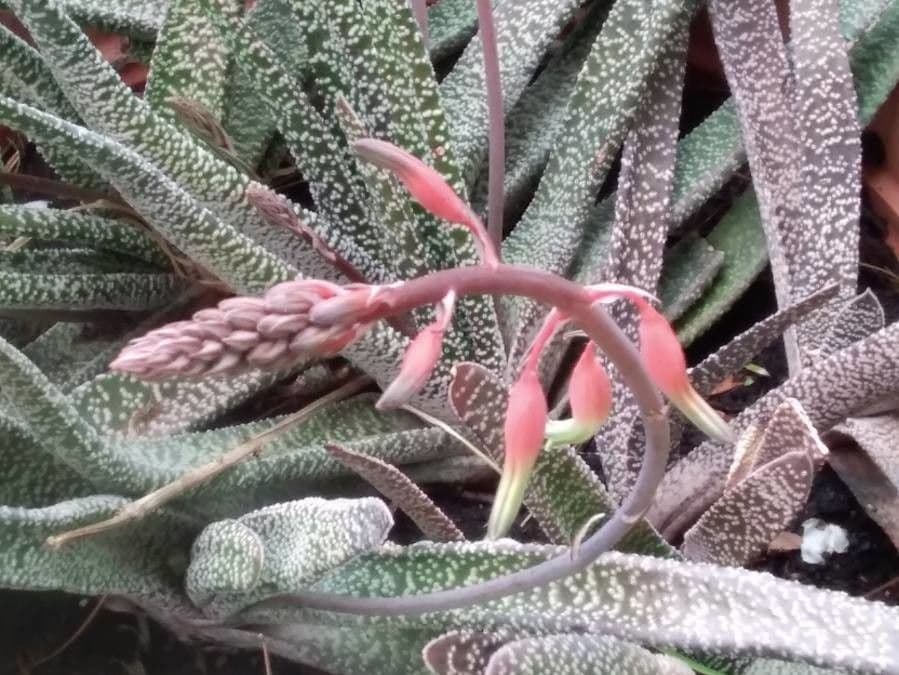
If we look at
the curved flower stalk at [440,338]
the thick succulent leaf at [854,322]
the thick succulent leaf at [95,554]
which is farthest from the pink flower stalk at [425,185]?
the thick succulent leaf at [854,322]

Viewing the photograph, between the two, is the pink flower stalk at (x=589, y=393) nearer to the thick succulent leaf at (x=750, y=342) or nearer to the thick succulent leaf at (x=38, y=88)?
the thick succulent leaf at (x=750, y=342)

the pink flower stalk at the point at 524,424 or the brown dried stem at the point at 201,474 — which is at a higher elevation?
the pink flower stalk at the point at 524,424

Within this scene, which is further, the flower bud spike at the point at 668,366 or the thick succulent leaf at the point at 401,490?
the thick succulent leaf at the point at 401,490

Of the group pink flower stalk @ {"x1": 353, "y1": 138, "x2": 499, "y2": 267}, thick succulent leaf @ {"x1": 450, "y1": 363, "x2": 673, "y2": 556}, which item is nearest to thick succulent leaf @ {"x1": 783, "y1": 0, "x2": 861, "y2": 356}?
thick succulent leaf @ {"x1": 450, "y1": 363, "x2": 673, "y2": 556}

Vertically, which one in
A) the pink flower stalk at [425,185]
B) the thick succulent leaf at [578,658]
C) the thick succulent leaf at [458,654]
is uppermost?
the pink flower stalk at [425,185]

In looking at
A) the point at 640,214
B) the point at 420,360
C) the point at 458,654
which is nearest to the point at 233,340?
the point at 420,360

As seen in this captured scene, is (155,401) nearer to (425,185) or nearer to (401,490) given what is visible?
(401,490)

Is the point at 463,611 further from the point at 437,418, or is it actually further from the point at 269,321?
the point at 269,321
